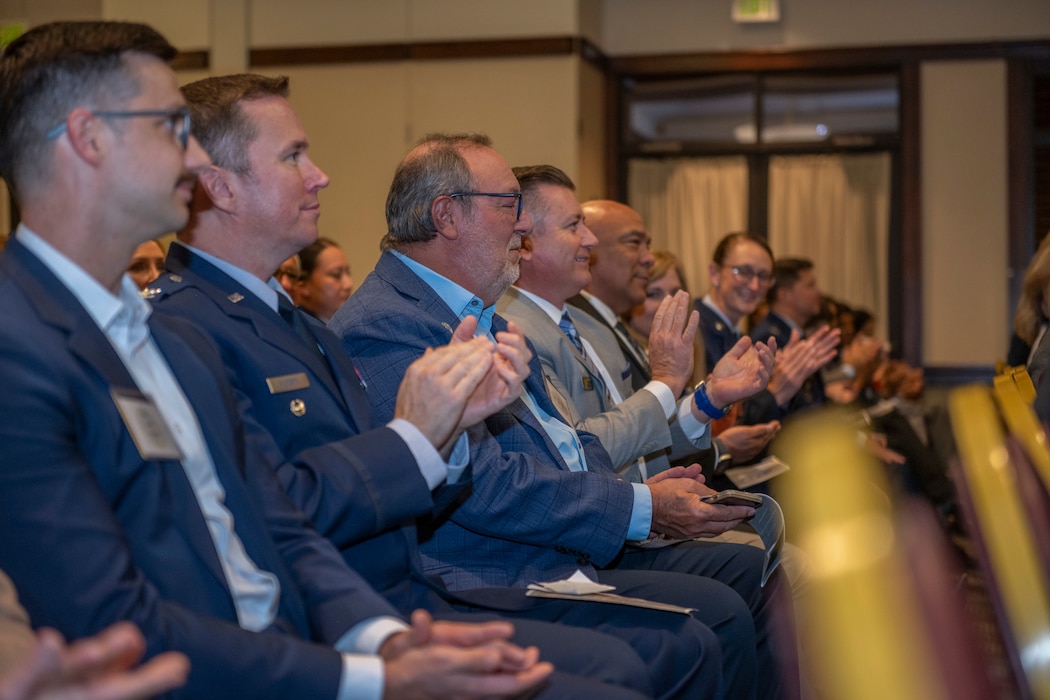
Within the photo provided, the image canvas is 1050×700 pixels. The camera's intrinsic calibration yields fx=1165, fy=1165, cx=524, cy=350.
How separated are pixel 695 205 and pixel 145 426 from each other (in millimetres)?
7055

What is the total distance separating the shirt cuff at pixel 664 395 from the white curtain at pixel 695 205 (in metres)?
5.24

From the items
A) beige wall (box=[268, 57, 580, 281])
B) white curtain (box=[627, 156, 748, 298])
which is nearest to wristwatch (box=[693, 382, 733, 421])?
beige wall (box=[268, 57, 580, 281])

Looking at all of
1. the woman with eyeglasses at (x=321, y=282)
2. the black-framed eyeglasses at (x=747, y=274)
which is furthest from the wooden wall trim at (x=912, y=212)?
the woman with eyeglasses at (x=321, y=282)

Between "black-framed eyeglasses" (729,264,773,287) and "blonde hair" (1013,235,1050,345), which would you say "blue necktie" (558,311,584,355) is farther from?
"black-framed eyeglasses" (729,264,773,287)

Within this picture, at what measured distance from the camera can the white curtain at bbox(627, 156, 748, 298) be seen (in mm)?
8156

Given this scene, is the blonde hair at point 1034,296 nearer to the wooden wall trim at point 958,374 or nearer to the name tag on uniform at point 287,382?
the name tag on uniform at point 287,382

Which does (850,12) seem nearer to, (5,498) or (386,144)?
(386,144)

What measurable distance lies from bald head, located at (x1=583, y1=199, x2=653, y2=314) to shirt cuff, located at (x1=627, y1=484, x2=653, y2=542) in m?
1.67

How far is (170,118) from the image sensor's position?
156 centimetres

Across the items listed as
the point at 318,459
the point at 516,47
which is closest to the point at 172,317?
the point at 318,459

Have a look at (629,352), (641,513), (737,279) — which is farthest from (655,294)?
(641,513)

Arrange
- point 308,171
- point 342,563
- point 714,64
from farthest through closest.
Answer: point 714,64, point 308,171, point 342,563

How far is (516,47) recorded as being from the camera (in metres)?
7.48

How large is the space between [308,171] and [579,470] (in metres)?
0.92
